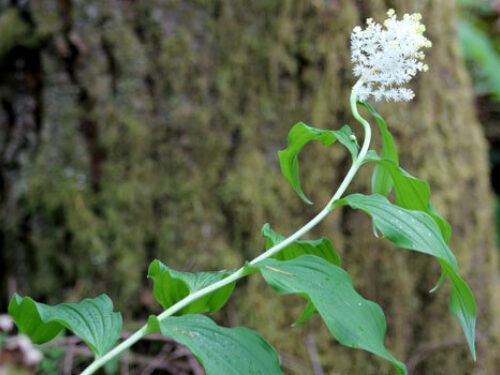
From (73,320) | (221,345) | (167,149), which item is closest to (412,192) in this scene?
(221,345)

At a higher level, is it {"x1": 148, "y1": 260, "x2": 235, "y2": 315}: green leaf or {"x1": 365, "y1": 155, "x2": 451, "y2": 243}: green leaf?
{"x1": 365, "y1": 155, "x2": 451, "y2": 243}: green leaf

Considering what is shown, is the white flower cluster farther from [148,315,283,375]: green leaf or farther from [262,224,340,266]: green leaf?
[148,315,283,375]: green leaf

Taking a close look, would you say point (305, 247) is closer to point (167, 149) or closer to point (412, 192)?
point (412, 192)

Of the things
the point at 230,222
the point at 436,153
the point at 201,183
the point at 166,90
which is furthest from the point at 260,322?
the point at 436,153

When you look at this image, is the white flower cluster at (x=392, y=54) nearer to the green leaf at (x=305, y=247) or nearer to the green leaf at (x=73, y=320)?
the green leaf at (x=305, y=247)

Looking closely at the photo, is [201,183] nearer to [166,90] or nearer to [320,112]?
[166,90]

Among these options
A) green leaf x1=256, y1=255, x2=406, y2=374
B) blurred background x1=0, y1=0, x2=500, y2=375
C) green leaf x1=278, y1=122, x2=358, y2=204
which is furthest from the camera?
blurred background x1=0, y1=0, x2=500, y2=375

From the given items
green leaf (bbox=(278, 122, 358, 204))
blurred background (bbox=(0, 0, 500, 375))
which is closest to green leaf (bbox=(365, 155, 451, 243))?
green leaf (bbox=(278, 122, 358, 204))
